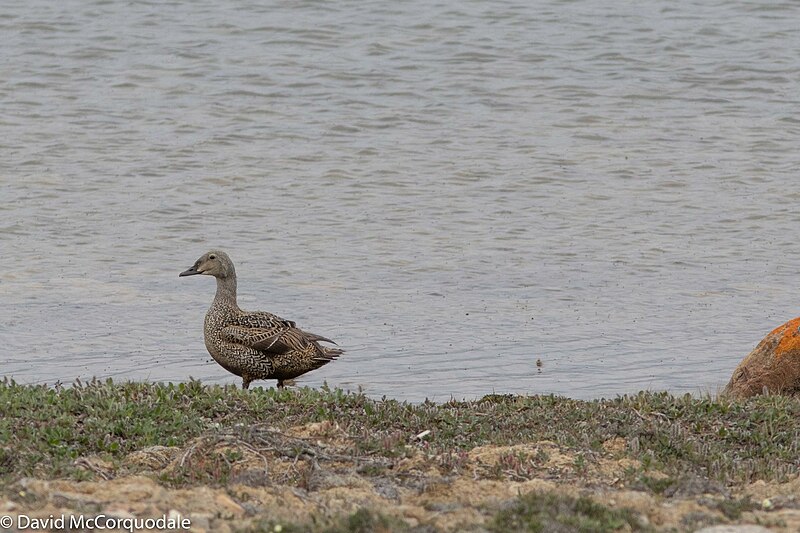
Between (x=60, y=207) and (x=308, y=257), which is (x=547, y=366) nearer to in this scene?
(x=308, y=257)

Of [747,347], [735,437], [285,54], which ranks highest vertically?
[285,54]

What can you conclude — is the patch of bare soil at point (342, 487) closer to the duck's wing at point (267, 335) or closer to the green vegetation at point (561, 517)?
the green vegetation at point (561, 517)

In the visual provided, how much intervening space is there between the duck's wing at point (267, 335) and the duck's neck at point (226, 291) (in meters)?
0.26

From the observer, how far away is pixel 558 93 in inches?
877

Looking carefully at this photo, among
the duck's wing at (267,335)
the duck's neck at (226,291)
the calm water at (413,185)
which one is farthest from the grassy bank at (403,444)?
the duck's neck at (226,291)

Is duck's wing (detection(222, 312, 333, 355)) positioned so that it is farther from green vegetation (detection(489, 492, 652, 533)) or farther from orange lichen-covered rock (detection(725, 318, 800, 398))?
green vegetation (detection(489, 492, 652, 533))

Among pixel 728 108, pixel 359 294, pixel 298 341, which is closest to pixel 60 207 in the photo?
pixel 359 294

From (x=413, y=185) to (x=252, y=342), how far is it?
7.67 metres

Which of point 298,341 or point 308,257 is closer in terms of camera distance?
point 298,341

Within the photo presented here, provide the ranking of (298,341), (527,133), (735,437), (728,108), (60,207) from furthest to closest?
(728,108)
(527,133)
(60,207)
(298,341)
(735,437)

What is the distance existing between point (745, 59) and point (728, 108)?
2741 millimetres

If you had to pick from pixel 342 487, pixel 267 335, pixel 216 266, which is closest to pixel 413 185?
pixel 216 266

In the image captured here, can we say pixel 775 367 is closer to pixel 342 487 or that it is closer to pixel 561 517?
pixel 342 487

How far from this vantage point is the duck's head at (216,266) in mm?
11562
